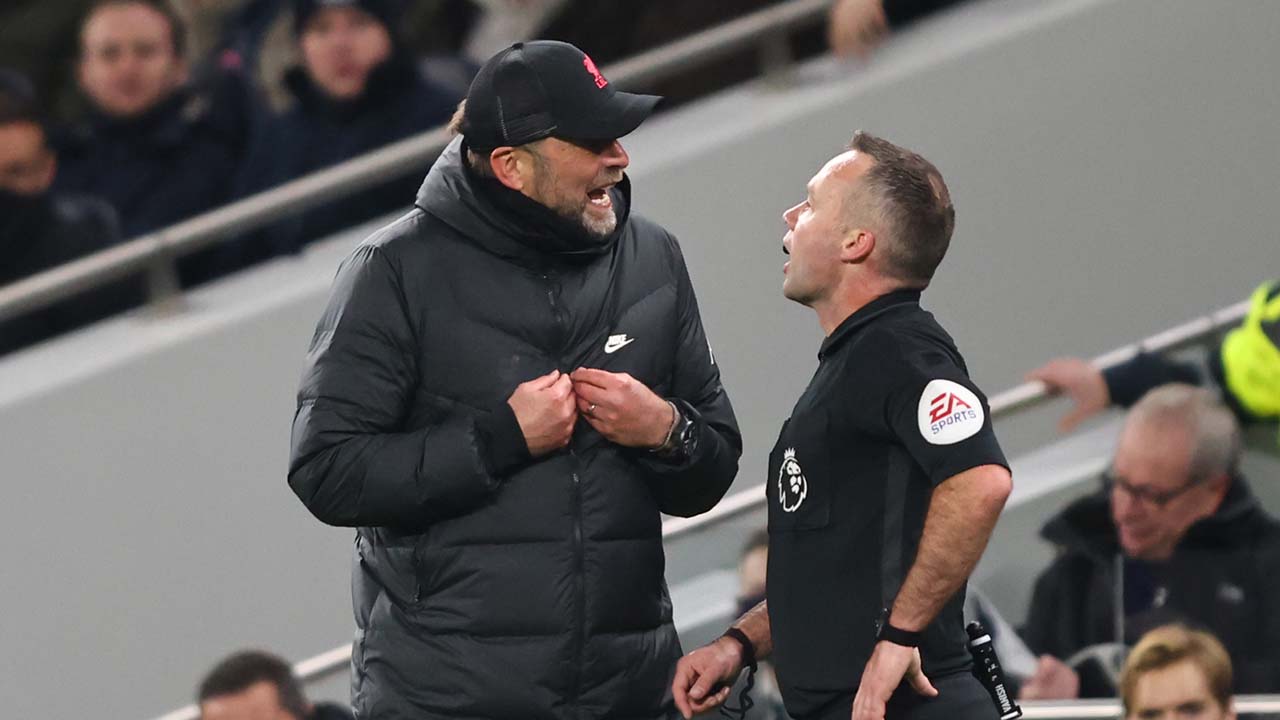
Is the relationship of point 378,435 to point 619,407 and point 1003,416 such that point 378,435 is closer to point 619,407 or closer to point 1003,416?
point 619,407

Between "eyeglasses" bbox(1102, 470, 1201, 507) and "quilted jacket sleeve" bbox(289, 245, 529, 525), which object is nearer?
"quilted jacket sleeve" bbox(289, 245, 529, 525)

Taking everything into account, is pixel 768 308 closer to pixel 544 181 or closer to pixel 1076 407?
pixel 1076 407

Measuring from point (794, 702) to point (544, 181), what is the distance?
0.79 metres

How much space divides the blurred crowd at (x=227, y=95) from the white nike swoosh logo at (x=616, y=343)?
8.72 feet

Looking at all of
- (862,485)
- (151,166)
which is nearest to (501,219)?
(862,485)

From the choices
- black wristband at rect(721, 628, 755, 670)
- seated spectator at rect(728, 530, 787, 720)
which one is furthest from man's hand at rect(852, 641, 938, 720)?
seated spectator at rect(728, 530, 787, 720)

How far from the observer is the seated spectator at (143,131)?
5.69 metres

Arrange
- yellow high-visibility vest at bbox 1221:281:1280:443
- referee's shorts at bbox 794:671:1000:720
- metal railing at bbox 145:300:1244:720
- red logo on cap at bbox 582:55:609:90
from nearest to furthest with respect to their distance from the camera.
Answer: referee's shorts at bbox 794:671:1000:720, red logo on cap at bbox 582:55:609:90, metal railing at bbox 145:300:1244:720, yellow high-visibility vest at bbox 1221:281:1280:443

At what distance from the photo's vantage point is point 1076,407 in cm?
492

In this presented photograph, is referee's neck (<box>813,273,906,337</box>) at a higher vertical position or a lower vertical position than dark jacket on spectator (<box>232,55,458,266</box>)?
lower

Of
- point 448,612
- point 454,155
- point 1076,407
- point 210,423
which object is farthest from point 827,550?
point 210,423

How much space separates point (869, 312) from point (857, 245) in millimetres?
92

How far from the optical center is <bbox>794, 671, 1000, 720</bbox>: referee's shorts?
296 centimetres

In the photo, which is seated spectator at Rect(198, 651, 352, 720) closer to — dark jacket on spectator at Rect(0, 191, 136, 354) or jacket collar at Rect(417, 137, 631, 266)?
dark jacket on spectator at Rect(0, 191, 136, 354)
